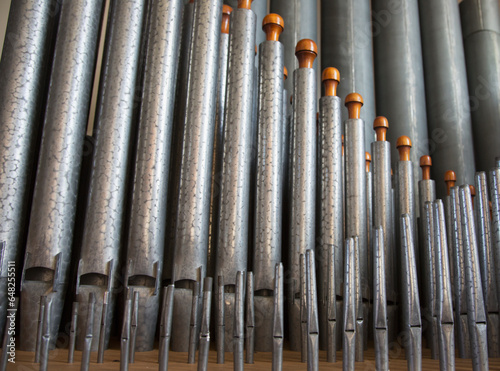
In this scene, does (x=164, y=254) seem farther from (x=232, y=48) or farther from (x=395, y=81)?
(x=395, y=81)

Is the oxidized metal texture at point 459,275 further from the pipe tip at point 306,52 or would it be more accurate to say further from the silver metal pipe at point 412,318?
the pipe tip at point 306,52

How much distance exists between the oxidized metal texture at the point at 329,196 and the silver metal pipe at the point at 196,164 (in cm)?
49

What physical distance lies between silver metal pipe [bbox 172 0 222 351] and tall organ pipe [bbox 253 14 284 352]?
21cm

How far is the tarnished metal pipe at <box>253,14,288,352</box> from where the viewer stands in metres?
2.02

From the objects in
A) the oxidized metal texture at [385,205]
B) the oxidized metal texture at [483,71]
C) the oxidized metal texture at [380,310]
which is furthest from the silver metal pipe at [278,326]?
the oxidized metal texture at [483,71]

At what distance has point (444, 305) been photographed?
1.66 metres

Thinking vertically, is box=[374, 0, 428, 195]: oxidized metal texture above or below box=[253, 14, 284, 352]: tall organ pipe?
above

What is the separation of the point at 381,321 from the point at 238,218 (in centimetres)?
69

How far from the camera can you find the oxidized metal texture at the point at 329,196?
2.11 m

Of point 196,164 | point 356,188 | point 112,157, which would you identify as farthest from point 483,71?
point 112,157

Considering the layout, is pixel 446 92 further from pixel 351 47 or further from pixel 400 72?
pixel 351 47

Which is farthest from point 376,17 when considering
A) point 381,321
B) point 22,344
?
point 22,344

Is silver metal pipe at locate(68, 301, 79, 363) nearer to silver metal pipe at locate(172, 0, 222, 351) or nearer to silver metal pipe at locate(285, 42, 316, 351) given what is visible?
silver metal pipe at locate(172, 0, 222, 351)

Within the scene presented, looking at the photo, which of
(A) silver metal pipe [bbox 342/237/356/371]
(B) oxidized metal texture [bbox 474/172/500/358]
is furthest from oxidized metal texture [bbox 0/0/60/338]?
(B) oxidized metal texture [bbox 474/172/500/358]
